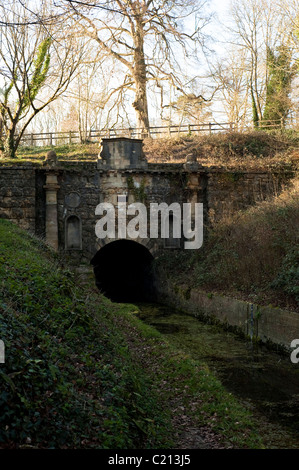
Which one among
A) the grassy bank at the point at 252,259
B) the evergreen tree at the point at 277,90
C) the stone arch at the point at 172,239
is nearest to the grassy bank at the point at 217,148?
the evergreen tree at the point at 277,90

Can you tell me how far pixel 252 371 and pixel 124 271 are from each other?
56.7 feet

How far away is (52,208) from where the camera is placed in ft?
66.5

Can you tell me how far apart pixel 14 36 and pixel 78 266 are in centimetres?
1372

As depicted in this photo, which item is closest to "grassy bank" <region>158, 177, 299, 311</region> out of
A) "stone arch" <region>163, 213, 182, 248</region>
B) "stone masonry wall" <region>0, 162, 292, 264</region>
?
"stone arch" <region>163, 213, 182, 248</region>

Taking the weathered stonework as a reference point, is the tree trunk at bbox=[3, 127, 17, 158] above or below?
above

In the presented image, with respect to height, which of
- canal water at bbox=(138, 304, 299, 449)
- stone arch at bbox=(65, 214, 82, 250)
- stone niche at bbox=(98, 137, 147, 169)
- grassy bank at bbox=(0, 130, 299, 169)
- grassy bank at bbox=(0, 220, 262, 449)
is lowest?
canal water at bbox=(138, 304, 299, 449)

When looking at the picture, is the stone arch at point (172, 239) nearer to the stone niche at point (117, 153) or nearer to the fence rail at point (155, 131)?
the stone niche at point (117, 153)

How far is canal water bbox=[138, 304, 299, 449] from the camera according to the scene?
781 centimetres

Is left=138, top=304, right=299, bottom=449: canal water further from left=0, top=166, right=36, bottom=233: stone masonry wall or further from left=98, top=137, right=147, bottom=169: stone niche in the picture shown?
left=98, top=137, right=147, bottom=169: stone niche

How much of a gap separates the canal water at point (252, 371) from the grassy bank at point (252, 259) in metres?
1.48

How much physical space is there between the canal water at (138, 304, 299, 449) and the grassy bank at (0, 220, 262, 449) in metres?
0.55

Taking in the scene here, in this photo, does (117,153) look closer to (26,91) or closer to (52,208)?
(52,208)
